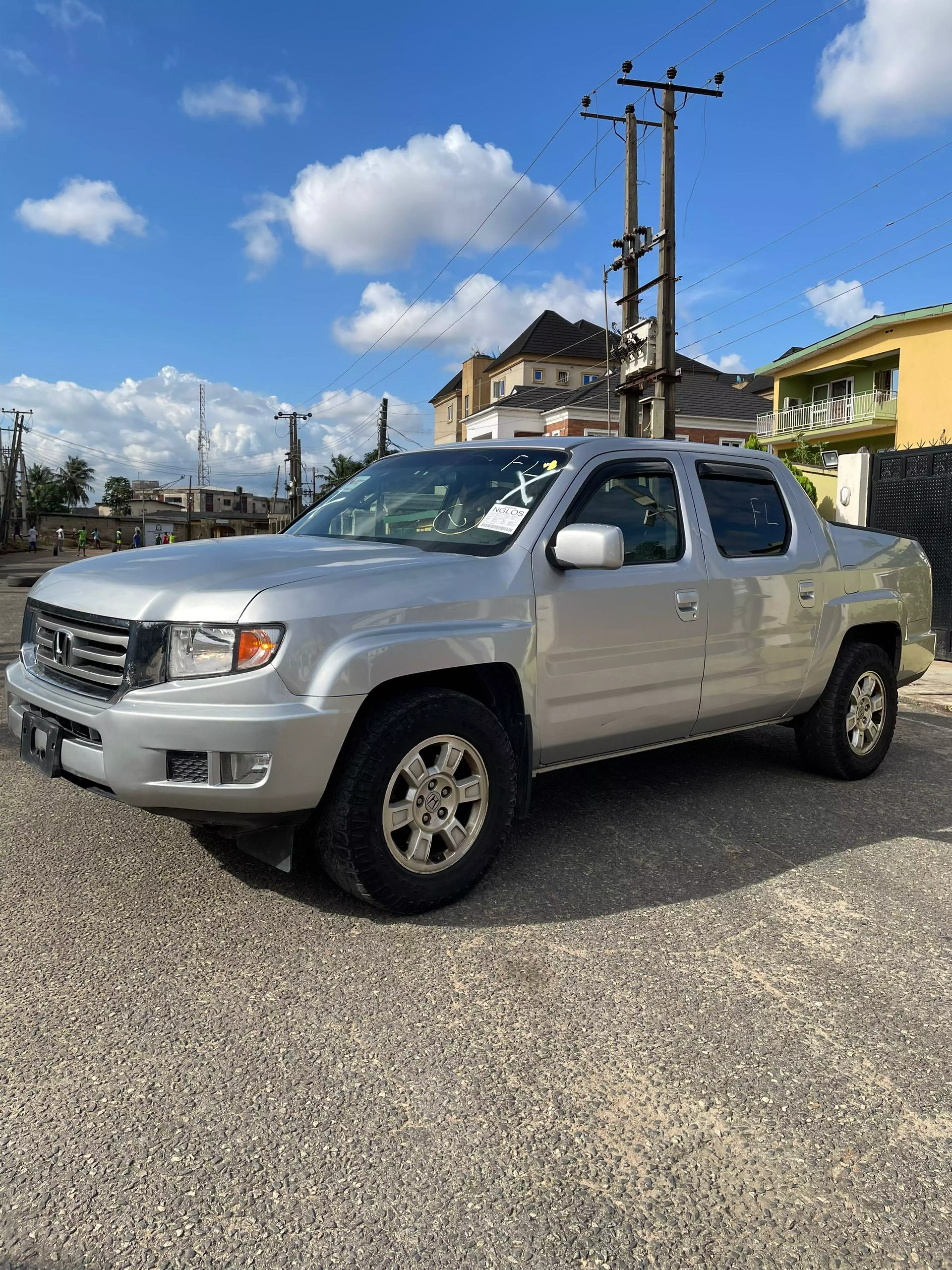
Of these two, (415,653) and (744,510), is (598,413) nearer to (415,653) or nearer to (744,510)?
(744,510)

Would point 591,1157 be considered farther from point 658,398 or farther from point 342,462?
point 342,462

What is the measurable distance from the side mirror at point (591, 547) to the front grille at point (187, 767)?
157 cm

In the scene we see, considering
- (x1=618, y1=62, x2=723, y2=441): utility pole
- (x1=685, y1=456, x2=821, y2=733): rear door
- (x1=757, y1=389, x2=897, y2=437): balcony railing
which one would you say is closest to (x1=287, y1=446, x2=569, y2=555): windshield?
(x1=685, y1=456, x2=821, y2=733): rear door

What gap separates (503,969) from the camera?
3.00 m

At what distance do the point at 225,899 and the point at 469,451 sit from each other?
2305mm

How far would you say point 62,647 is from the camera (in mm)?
3436

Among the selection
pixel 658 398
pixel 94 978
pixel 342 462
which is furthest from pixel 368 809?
pixel 342 462

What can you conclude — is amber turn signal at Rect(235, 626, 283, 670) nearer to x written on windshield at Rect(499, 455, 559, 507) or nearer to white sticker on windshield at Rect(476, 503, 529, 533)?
white sticker on windshield at Rect(476, 503, 529, 533)

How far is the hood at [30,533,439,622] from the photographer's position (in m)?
3.06

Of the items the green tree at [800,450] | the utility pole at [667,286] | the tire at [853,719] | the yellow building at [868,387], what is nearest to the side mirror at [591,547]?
the tire at [853,719]

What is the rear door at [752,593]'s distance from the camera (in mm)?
4465

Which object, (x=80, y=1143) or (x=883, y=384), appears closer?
(x=80, y=1143)

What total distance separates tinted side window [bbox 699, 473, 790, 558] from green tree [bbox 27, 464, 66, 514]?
375ft

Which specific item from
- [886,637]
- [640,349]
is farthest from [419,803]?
[640,349]
